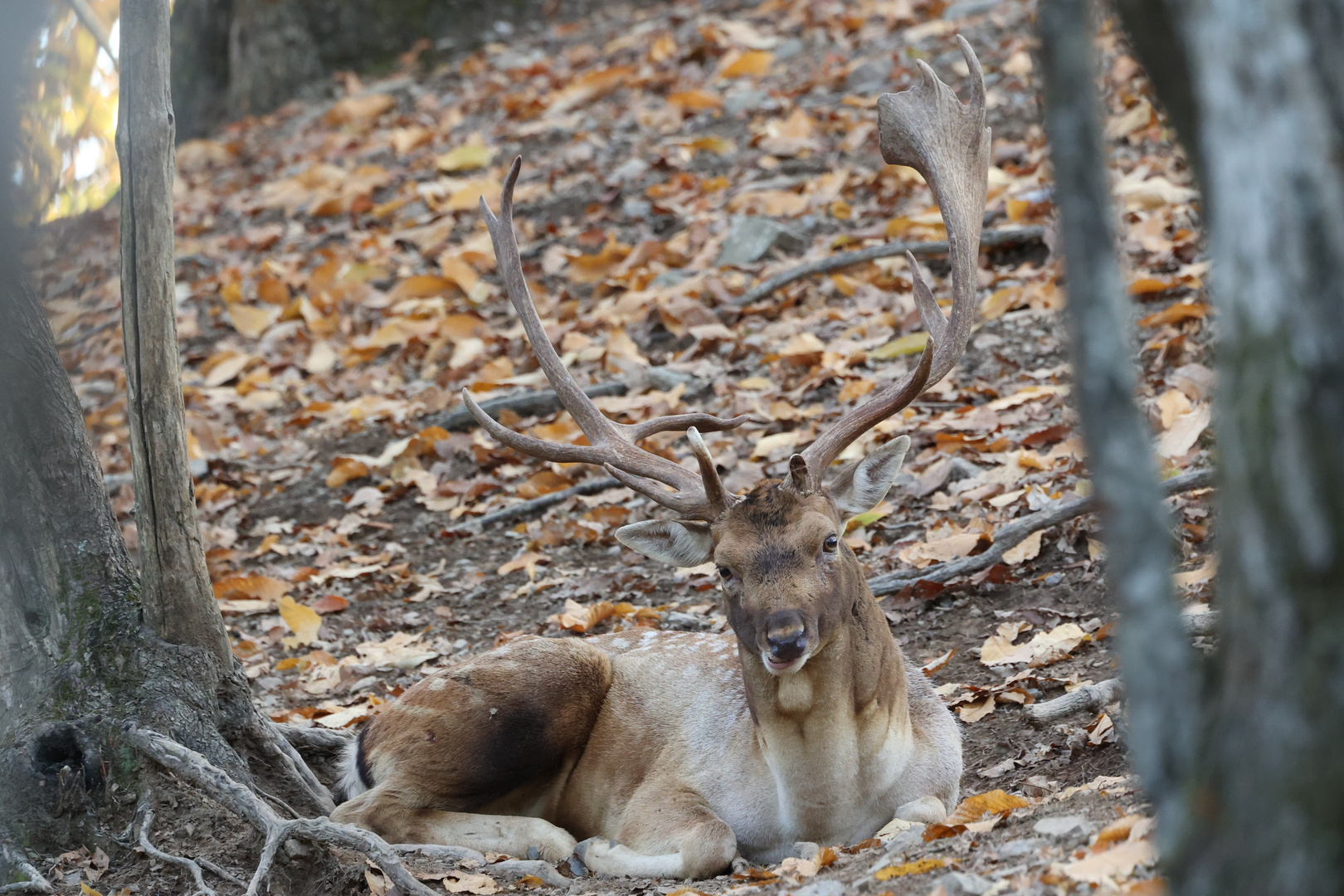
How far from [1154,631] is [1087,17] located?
0.86 m

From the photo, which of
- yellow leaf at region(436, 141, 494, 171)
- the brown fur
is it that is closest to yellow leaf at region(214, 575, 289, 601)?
the brown fur

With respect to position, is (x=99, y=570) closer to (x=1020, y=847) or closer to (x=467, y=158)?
(x=1020, y=847)

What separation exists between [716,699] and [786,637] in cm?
116

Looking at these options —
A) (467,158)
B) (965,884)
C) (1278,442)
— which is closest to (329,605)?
(965,884)

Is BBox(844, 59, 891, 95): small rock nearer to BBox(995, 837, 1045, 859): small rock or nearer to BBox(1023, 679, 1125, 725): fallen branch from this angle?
BBox(1023, 679, 1125, 725): fallen branch

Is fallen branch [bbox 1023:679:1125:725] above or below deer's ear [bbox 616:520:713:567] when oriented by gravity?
below

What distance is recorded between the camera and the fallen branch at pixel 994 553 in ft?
17.6

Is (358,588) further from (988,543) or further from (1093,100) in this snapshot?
(1093,100)

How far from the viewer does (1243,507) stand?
1.67 meters

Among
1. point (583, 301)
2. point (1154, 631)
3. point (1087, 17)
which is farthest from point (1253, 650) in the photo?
point (583, 301)

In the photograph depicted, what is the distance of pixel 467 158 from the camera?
11.9m

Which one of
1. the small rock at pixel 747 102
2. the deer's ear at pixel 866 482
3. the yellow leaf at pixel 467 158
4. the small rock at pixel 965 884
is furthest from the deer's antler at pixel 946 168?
the yellow leaf at pixel 467 158

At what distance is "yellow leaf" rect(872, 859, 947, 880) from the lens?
10.3ft

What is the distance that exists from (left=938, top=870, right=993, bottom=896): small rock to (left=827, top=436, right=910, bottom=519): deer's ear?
1778mm
